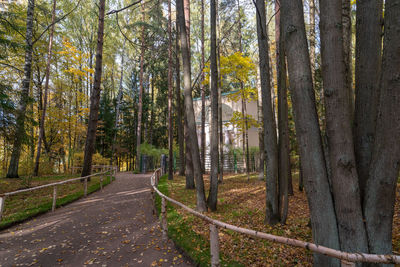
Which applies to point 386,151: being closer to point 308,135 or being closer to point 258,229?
point 308,135

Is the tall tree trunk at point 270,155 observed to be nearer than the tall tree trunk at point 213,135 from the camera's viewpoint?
Yes

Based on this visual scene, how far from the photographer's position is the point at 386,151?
2078 mm

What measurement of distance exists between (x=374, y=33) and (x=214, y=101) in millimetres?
4679

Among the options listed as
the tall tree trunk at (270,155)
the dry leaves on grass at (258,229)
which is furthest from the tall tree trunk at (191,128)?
the tall tree trunk at (270,155)

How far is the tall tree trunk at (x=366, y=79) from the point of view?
7.76 ft

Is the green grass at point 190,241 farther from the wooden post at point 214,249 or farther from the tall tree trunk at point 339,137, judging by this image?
the tall tree trunk at point 339,137

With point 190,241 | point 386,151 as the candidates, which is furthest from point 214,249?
point 386,151

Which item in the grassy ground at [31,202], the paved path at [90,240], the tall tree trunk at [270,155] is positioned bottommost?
the paved path at [90,240]

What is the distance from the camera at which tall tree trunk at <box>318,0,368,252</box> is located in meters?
2.16

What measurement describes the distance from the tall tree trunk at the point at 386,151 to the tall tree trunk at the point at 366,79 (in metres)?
0.20

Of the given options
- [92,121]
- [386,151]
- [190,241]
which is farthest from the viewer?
[92,121]

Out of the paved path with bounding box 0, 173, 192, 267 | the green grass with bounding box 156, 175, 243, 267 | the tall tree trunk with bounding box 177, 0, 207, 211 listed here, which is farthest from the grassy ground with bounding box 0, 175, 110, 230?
the tall tree trunk with bounding box 177, 0, 207, 211

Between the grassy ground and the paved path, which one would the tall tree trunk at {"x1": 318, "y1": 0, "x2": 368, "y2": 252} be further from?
the grassy ground

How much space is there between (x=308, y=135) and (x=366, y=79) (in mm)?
903
